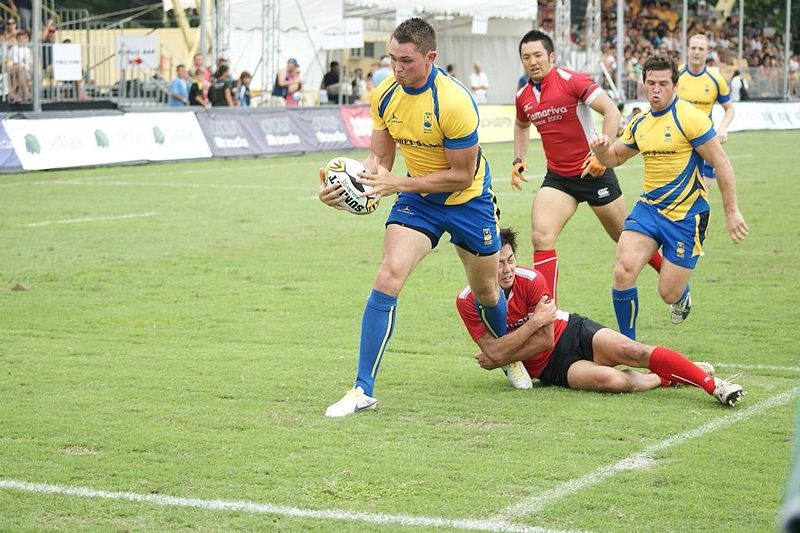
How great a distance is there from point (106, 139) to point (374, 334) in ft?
58.8

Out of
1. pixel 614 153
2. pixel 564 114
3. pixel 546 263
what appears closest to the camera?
pixel 614 153

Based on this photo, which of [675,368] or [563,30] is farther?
[563,30]

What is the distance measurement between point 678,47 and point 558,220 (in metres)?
45.7

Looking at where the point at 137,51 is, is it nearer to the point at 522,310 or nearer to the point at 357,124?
the point at 357,124

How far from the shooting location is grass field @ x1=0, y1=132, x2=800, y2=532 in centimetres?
547

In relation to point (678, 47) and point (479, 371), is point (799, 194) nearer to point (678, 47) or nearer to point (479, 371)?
point (479, 371)

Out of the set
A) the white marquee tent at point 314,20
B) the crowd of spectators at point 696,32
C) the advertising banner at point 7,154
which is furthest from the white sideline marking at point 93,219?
the crowd of spectators at point 696,32

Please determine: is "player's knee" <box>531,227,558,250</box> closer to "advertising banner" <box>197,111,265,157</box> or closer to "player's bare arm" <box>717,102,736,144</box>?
"player's bare arm" <box>717,102,736,144</box>

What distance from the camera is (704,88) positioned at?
16234 mm

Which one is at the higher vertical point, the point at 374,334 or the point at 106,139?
the point at 106,139

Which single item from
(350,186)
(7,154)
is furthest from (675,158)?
(7,154)

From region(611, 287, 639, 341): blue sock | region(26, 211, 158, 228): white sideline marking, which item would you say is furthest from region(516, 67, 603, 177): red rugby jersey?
region(26, 211, 158, 228): white sideline marking

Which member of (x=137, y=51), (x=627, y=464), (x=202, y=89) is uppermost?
(x=137, y=51)

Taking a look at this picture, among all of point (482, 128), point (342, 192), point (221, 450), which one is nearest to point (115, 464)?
point (221, 450)
